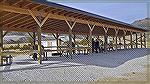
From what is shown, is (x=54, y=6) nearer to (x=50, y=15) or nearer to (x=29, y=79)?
(x=50, y=15)

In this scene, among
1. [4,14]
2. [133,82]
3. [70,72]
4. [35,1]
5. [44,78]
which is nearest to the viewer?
[133,82]

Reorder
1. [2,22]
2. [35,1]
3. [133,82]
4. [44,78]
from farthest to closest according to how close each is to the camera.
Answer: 1. [2,22]
2. [35,1]
3. [44,78]
4. [133,82]

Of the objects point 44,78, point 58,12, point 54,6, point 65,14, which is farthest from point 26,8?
point 44,78

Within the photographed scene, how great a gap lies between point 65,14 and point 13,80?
9011mm

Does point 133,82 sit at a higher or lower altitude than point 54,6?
lower

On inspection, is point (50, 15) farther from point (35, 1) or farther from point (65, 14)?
point (35, 1)

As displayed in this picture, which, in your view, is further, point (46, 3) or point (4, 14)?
point (4, 14)

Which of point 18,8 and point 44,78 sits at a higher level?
point 18,8

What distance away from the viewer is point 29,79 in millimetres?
9391

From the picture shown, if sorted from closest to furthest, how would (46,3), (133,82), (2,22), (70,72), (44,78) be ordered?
1. (133,82)
2. (44,78)
3. (70,72)
4. (46,3)
5. (2,22)

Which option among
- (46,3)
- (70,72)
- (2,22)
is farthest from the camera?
(2,22)

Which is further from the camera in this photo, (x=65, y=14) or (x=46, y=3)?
(x=65, y=14)

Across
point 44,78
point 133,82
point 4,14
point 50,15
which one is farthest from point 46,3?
point 133,82

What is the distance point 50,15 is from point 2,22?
374 centimetres
